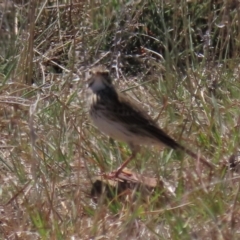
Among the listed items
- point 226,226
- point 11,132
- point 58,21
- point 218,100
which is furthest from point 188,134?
point 58,21

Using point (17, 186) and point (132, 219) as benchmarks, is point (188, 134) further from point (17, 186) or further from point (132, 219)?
point (132, 219)

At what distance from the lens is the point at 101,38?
793cm

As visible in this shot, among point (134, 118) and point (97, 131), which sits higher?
point (134, 118)

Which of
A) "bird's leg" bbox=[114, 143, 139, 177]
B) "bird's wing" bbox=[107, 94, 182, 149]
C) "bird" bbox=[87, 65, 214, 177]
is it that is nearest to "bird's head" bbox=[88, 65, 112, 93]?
"bird" bbox=[87, 65, 214, 177]

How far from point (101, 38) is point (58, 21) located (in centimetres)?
54

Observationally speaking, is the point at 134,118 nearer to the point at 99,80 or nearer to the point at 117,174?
the point at 99,80

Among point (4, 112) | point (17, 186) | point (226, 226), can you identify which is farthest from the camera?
point (4, 112)

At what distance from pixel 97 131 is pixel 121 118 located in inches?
16.3

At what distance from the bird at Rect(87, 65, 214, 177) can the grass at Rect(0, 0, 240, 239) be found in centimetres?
11

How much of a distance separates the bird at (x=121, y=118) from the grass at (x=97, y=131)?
0.11 metres

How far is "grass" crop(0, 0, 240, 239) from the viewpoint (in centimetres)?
500

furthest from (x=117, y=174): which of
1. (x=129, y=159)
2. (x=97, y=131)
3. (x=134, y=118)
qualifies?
(x=97, y=131)

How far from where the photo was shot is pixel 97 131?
6.73m

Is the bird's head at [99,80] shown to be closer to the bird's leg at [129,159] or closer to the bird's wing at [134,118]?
the bird's wing at [134,118]
